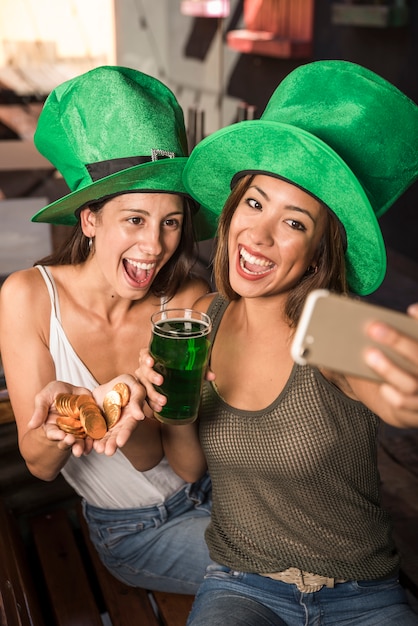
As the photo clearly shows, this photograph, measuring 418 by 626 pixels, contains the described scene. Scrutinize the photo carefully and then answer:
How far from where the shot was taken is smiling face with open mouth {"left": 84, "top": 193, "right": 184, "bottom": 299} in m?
1.75

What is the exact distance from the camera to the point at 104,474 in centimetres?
193

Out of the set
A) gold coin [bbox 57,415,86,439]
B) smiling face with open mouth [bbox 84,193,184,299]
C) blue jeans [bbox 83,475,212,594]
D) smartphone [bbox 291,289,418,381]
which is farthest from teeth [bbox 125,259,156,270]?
smartphone [bbox 291,289,418,381]

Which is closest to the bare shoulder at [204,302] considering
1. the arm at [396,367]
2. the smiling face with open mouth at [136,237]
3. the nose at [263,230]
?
the smiling face with open mouth at [136,237]

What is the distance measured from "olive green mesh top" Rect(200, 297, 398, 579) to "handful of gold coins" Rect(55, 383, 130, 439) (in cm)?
30

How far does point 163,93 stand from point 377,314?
3.80ft

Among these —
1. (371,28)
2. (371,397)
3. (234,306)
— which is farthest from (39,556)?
(371,28)

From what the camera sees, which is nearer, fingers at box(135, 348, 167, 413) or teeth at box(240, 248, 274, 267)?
fingers at box(135, 348, 167, 413)

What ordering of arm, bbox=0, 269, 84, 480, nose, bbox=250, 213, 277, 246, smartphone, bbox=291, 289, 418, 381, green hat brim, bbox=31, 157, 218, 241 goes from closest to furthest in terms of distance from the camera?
smartphone, bbox=291, 289, 418, 381 < nose, bbox=250, 213, 277, 246 < green hat brim, bbox=31, 157, 218, 241 < arm, bbox=0, 269, 84, 480

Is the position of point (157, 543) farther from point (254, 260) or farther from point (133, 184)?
point (133, 184)

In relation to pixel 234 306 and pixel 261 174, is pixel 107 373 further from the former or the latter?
pixel 261 174

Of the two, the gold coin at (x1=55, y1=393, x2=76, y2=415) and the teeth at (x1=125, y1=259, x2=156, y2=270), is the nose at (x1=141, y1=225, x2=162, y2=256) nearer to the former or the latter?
the teeth at (x1=125, y1=259, x2=156, y2=270)

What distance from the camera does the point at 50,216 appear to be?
1965 millimetres

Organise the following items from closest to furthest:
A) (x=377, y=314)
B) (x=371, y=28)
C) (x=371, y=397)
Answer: (x=377, y=314) < (x=371, y=397) < (x=371, y=28)

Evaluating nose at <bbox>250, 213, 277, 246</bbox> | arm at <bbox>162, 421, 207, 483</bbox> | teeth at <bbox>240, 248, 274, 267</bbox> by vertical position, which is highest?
nose at <bbox>250, 213, 277, 246</bbox>
